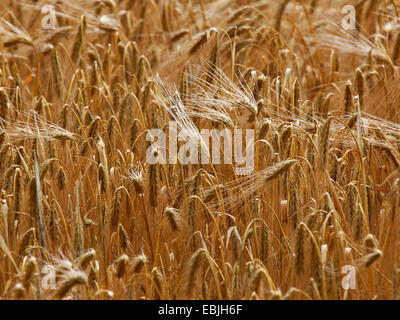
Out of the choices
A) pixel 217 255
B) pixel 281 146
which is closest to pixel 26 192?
pixel 217 255

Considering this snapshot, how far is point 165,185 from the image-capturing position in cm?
257

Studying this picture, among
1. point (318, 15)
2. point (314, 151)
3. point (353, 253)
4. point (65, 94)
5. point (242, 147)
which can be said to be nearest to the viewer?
point (353, 253)

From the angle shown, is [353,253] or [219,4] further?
[219,4]

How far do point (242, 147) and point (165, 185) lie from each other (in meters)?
0.38

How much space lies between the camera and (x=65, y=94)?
3400 millimetres

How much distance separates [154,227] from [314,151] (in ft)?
2.15

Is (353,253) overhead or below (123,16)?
below

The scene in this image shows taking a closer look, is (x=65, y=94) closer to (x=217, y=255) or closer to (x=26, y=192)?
(x=26, y=192)

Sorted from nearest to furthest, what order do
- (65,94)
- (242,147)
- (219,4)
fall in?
(242,147) → (65,94) → (219,4)
